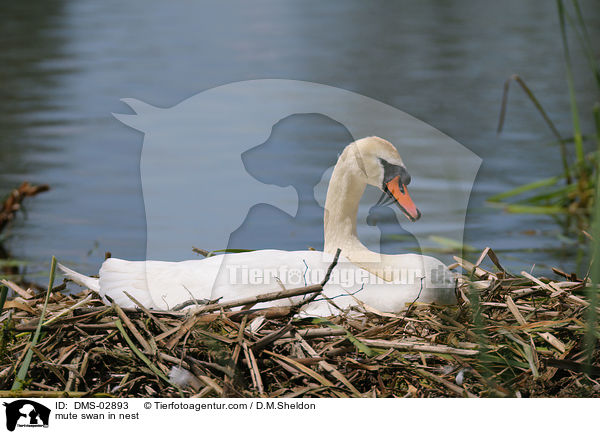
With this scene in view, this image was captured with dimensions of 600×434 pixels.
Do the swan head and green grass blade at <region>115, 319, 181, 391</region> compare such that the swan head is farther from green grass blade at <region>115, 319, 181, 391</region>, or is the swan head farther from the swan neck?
green grass blade at <region>115, 319, 181, 391</region>

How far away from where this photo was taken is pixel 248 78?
11.3 m

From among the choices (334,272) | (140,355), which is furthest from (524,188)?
(140,355)

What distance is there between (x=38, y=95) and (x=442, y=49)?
28.8 feet

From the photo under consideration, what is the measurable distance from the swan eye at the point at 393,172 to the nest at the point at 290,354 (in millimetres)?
745

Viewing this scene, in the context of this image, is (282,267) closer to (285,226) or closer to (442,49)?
(285,226)

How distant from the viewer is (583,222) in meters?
6.67

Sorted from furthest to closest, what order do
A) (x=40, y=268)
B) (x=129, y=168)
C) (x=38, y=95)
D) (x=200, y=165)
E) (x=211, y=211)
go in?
(x=38, y=95), (x=129, y=168), (x=200, y=165), (x=211, y=211), (x=40, y=268)

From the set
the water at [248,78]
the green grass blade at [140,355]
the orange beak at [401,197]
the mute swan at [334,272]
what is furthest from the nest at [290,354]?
the water at [248,78]

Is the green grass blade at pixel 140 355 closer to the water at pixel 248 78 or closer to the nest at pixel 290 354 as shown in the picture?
the nest at pixel 290 354

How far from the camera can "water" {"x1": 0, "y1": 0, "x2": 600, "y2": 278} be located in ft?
21.3

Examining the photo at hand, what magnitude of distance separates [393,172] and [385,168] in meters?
0.04
